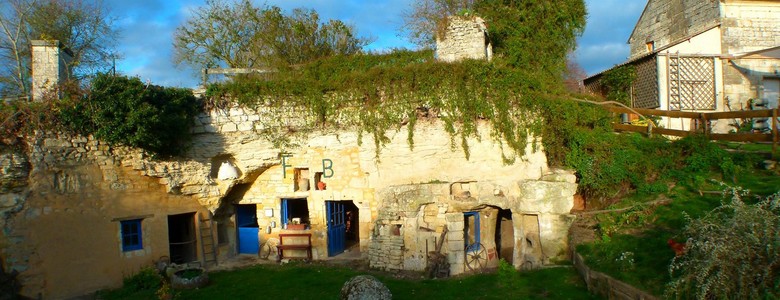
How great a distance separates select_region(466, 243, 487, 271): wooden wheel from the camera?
10.8 metres

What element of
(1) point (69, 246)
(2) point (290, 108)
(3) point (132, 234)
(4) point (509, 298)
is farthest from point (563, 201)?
(1) point (69, 246)

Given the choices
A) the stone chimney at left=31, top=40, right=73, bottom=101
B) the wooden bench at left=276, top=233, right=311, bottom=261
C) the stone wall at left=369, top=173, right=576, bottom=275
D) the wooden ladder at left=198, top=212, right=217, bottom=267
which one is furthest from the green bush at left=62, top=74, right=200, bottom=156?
the stone wall at left=369, top=173, right=576, bottom=275

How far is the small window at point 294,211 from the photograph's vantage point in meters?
12.7

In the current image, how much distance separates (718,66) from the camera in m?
14.8

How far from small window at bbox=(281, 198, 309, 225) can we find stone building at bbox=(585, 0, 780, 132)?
11.0 meters

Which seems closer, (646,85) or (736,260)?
(736,260)

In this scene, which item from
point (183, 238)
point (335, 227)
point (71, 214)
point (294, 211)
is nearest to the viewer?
point (71, 214)

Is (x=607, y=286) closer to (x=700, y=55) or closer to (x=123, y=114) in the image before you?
(x=123, y=114)

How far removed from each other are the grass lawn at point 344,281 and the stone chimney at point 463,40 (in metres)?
5.29

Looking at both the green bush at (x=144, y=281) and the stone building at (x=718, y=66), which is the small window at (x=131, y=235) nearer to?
the green bush at (x=144, y=281)

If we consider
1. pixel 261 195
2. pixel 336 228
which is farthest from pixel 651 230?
pixel 261 195

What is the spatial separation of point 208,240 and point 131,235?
1.89 m

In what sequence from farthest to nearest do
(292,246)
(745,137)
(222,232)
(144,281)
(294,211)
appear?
(294,211), (222,232), (292,246), (144,281), (745,137)

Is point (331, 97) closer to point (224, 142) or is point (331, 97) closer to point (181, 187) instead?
point (224, 142)
